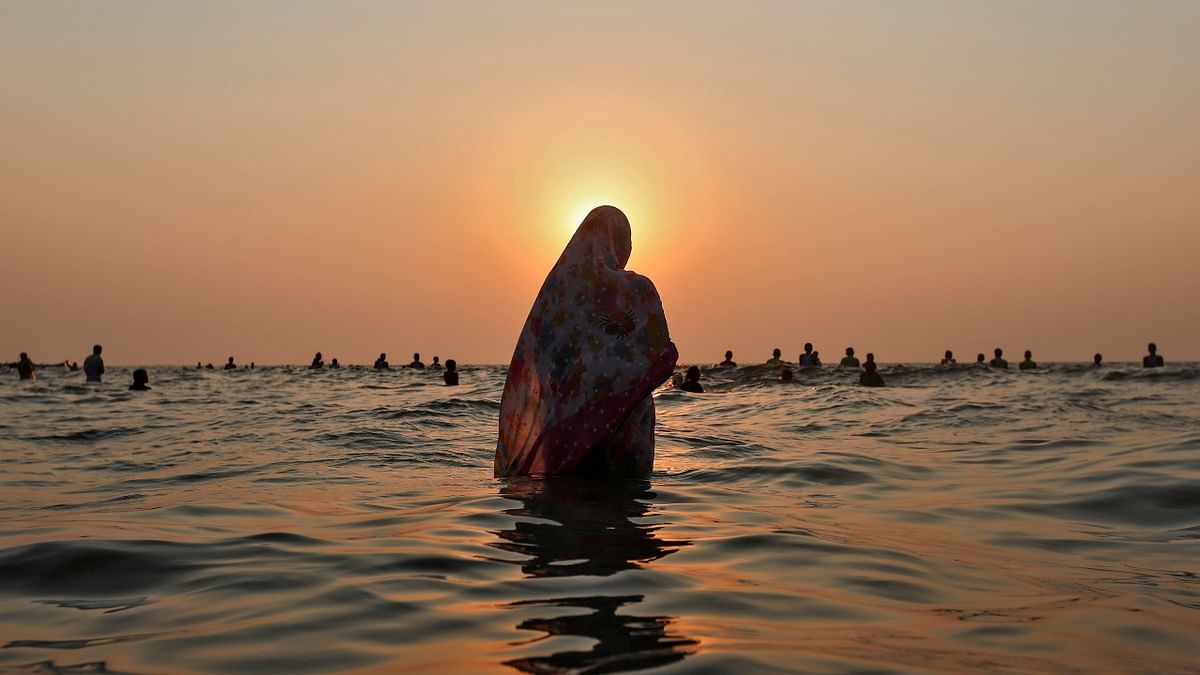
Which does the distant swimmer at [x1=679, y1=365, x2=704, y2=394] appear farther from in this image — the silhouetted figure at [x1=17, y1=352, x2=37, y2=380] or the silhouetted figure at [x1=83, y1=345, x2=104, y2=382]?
the silhouetted figure at [x1=17, y1=352, x2=37, y2=380]

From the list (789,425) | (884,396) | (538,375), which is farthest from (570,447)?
(884,396)

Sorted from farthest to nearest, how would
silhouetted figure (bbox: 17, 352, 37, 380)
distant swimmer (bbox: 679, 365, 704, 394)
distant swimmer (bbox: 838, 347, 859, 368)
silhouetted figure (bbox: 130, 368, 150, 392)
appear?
distant swimmer (bbox: 838, 347, 859, 368) → silhouetted figure (bbox: 17, 352, 37, 380) → silhouetted figure (bbox: 130, 368, 150, 392) → distant swimmer (bbox: 679, 365, 704, 394)

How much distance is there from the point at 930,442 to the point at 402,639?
379 inches

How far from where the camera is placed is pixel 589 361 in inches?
275

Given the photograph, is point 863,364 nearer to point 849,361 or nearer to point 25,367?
point 849,361

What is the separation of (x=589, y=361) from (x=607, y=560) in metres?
2.73

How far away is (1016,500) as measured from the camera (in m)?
6.83

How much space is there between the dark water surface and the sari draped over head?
35 cm

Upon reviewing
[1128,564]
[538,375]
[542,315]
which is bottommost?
[1128,564]

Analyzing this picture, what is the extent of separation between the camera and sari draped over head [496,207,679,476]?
6953mm

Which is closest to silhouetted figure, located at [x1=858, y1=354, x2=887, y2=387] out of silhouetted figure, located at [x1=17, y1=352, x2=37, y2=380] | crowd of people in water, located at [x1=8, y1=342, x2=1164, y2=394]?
crowd of people in water, located at [x1=8, y1=342, x2=1164, y2=394]

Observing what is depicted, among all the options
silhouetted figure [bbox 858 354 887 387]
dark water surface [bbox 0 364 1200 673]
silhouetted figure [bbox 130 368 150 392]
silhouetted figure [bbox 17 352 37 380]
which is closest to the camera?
dark water surface [bbox 0 364 1200 673]

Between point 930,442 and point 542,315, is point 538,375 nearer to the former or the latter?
point 542,315

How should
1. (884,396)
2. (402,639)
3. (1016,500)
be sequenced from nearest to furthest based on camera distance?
(402,639)
(1016,500)
(884,396)
